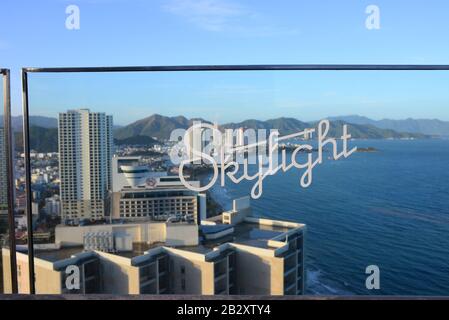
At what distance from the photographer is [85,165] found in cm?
179

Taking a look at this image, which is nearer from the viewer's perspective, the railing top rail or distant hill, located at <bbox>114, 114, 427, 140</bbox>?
the railing top rail

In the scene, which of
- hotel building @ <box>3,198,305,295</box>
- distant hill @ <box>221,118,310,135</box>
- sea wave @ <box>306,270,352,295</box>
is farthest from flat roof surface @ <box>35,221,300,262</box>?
distant hill @ <box>221,118,310,135</box>

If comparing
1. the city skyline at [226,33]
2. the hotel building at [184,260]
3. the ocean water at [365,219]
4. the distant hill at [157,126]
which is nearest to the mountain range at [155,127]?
the distant hill at [157,126]

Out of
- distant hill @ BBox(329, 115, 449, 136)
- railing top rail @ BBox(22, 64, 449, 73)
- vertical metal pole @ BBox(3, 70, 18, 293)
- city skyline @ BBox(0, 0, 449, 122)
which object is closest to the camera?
railing top rail @ BBox(22, 64, 449, 73)

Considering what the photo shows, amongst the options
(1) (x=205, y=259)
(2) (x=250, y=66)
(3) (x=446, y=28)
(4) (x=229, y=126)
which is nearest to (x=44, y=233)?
(1) (x=205, y=259)

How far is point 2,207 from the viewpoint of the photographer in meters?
1.82

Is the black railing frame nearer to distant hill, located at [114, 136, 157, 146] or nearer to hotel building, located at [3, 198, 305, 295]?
hotel building, located at [3, 198, 305, 295]

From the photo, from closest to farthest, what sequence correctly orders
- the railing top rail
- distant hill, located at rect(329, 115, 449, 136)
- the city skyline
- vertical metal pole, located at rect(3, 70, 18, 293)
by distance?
the railing top rail, vertical metal pole, located at rect(3, 70, 18, 293), distant hill, located at rect(329, 115, 449, 136), the city skyline

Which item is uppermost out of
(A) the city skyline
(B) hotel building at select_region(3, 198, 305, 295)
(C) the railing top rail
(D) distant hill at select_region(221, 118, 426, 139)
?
(A) the city skyline

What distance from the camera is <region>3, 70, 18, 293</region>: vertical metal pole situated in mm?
1745

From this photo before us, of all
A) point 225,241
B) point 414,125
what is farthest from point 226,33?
point 225,241

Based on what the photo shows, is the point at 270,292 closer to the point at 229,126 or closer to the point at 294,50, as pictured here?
the point at 229,126

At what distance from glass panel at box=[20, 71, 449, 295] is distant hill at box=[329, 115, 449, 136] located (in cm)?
4

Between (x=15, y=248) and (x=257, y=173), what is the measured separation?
1129 mm
